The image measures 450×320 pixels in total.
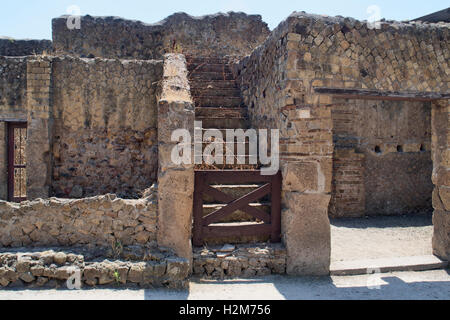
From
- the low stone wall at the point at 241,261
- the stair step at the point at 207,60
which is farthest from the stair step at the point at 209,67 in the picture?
the low stone wall at the point at 241,261

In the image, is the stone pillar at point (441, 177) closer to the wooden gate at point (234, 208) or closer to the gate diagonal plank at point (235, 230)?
the wooden gate at point (234, 208)

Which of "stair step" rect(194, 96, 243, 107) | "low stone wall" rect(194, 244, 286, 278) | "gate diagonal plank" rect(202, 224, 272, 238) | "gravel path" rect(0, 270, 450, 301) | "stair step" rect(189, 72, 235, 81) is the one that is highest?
"stair step" rect(189, 72, 235, 81)

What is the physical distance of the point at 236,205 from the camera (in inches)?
229

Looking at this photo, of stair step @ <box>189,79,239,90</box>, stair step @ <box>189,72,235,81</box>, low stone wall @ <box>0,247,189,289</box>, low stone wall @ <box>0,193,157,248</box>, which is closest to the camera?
low stone wall @ <box>0,247,189,289</box>

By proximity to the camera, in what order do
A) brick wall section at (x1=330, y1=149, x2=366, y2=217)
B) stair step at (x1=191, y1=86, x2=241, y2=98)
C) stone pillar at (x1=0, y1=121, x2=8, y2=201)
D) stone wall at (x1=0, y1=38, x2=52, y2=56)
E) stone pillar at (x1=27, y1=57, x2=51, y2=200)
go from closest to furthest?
1. stone pillar at (x1=27, y1=57, x2=51, y2=200)
2. stone pillar at (x1=0, y1=121, x2=8, y2=201)
3. stair step at (x1=191, y1=86, x2=241, y2=98)
4. brick wall section at (x1=330, y1=149, x2=366, y2=217)
5. stone wall at (x1=0, y1=38, x2=52, y2=56)

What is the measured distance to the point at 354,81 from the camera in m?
5.88

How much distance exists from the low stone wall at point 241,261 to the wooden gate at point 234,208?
217 mm

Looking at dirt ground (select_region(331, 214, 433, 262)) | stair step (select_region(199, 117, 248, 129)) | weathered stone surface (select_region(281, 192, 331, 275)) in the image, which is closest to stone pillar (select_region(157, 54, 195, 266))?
weathered stone surface (select_region(281, 192, 331, 275))

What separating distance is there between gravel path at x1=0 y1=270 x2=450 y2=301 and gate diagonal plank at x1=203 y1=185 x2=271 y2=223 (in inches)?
35.4

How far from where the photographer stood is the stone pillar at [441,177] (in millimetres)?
6512

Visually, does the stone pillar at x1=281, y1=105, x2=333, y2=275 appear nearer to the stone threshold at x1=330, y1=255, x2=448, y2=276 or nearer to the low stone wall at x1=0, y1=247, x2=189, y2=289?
the stone threshold at x1=330, y1=255, x2=448, y2=276

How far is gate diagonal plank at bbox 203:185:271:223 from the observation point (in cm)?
571
